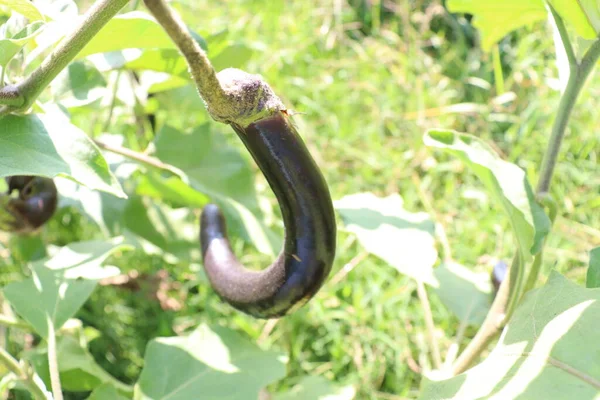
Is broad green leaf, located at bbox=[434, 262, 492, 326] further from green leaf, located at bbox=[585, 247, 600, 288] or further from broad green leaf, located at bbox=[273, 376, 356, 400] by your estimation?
green leaf, located at bbox=[585, 247, 600, 288]

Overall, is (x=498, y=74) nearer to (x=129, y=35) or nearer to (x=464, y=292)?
(x=464, y=292)

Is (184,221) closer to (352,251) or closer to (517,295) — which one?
(352,251)

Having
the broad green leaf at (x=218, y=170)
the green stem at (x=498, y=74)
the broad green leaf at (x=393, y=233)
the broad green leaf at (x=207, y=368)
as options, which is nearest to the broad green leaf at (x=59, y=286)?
the broad green leaf at (x=207, y=368)

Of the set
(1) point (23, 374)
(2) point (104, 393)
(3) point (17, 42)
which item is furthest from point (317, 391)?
(3) point (17, 42)

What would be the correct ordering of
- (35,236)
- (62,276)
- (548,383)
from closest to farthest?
1. (548,383)
2. (62,276)
3. (35,236)

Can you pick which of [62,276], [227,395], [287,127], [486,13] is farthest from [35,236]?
[486,13]

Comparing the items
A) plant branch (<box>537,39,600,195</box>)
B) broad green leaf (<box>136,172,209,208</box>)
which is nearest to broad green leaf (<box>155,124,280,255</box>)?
broad green leaf (<box>136,172,209,208</box>)
